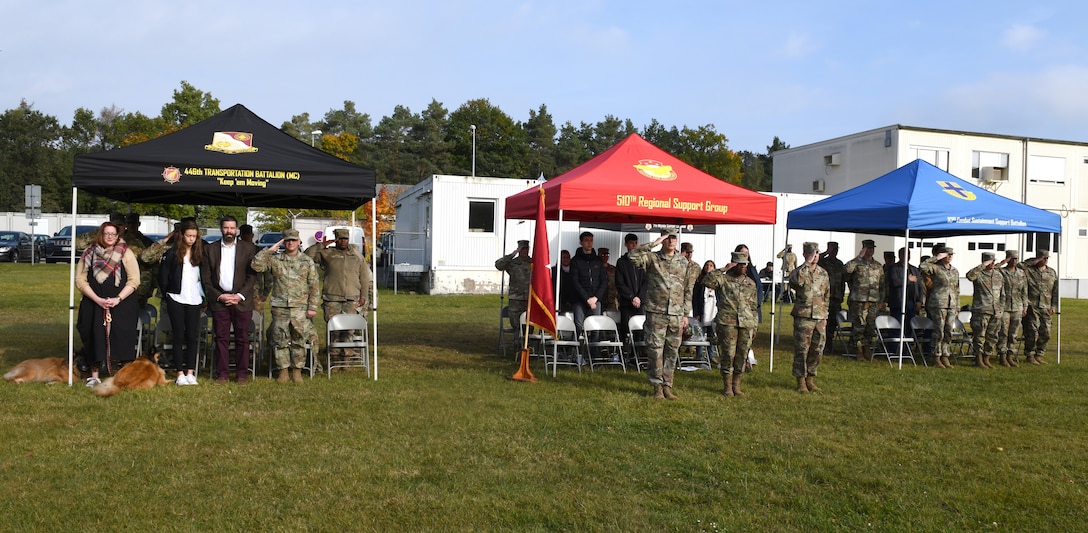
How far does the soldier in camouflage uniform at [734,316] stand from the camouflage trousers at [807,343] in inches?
24.0

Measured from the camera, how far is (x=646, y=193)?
911 cm

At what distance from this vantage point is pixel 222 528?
4.19 meters

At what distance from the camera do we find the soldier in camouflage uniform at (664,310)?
25.6 ft

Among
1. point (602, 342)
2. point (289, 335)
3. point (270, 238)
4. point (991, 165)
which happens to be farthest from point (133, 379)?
point (991, 165)

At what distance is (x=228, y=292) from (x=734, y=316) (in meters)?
5.12

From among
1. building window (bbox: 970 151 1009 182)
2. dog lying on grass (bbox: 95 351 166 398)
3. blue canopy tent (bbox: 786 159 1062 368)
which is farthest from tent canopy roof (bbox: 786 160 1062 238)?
building window (bbox: 970 151 1009 182)

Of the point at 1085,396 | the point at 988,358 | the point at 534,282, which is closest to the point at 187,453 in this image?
the point at 534,282

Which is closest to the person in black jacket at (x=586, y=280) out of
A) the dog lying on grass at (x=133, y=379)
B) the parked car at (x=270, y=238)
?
the dog lying on grass at (x=133, y=379)

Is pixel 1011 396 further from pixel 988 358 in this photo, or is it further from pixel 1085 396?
pixel 988 358

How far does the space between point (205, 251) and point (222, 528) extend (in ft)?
14.5

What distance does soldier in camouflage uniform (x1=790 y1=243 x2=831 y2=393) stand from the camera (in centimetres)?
823

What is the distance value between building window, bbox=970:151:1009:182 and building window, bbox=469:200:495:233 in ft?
63.4

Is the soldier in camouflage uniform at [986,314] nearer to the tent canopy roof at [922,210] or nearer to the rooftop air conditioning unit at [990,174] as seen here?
the tent canopy roof at [922,210]

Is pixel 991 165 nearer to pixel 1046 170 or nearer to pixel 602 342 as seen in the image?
pixel 1046 170
